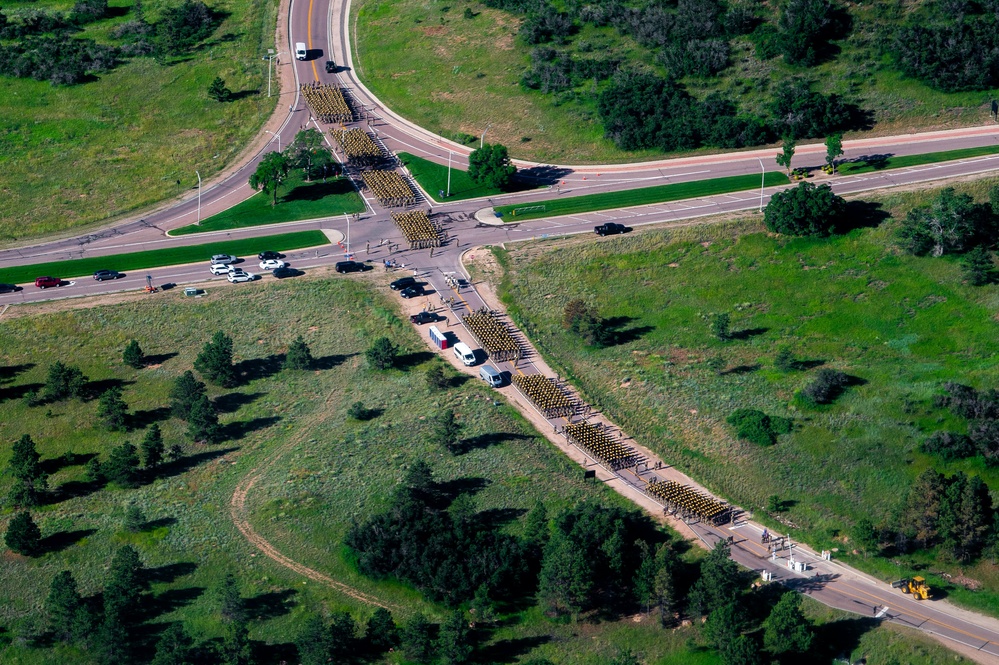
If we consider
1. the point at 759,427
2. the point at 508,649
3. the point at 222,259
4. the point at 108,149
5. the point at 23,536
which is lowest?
the point at 508,649

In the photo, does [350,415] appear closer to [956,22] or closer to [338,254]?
[338,254]

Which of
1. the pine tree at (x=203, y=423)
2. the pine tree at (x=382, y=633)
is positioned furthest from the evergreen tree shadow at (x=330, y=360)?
the pine tree at (x=382, y=633)

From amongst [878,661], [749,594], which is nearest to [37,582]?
[749,594]

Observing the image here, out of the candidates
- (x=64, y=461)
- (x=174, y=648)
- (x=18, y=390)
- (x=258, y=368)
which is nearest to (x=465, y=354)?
(x=258, y=368)

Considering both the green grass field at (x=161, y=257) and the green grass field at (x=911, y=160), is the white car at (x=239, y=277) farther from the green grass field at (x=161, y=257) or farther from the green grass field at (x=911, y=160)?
the green grass field at (x=911, y=160)

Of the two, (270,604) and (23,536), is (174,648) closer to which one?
(270,604)

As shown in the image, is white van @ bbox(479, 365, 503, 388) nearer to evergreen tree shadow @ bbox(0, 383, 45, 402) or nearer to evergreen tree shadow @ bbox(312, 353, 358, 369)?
evergreen tree shadow @ bbox(312, 353, 358, 369)
